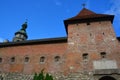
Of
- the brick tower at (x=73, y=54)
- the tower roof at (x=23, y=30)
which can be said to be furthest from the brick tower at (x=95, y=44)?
the tower roof at (x=23, y=30)

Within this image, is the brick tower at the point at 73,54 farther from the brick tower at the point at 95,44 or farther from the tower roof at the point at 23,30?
the tower roof at the point at 23,30

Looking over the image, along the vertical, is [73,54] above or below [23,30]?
below

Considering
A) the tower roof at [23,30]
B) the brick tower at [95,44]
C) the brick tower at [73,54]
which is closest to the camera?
the brick tower at [95,44]

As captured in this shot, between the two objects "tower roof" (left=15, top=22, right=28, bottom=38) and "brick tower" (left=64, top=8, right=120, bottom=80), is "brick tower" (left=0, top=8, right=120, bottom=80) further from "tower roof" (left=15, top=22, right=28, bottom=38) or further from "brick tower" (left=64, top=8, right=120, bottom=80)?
"tower roof" (left=15, top=22, right=28, bottom=38)

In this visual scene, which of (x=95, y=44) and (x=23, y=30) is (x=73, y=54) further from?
(x=23, y=30)

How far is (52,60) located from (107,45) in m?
6.11

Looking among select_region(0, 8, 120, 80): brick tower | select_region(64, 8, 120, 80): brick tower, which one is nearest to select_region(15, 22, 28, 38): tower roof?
select_region(0, 8, 120, 80): brick tower

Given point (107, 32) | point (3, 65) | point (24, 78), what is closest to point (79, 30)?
point (107, 32)

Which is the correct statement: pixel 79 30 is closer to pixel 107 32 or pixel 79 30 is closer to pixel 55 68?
pixel 107 32

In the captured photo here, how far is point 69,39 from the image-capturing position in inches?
754

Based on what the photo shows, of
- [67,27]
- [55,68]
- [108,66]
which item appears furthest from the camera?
[67,27]

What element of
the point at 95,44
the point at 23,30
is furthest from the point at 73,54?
the point at 23,30

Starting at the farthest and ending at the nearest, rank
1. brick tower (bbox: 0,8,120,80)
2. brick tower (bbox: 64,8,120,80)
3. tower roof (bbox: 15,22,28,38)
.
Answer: tower roof (bbox: 15,22,28,38) < brick tower (bbox: 0,8,120,80) < brick tower (bbox: 64,8,120,80)

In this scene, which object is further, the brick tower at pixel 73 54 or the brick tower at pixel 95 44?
the brick tower at pixel 73 54
